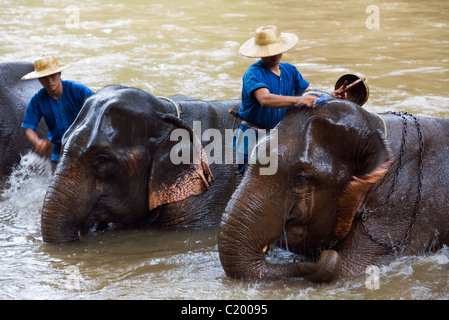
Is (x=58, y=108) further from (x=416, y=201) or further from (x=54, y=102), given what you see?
(x=416, y=201)

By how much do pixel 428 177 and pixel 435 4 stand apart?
42.9ft

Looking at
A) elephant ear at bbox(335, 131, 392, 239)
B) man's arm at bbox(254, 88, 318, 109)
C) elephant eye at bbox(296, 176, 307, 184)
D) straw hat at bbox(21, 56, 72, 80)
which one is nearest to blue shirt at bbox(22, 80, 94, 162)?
straw hat at bbox(21, 56, 72, 80)

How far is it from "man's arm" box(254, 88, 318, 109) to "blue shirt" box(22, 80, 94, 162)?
2067 millimetres

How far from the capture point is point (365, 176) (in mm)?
4398

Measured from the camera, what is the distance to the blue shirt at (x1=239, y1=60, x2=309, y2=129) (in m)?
5.09

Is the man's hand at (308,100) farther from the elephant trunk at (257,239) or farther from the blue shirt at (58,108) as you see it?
the blue shirt at (58,108)

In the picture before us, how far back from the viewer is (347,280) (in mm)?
4566

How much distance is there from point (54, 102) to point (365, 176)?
10.4ft

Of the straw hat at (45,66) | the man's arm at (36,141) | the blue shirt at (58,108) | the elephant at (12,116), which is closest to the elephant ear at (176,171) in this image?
the blue shirt at (58,108)

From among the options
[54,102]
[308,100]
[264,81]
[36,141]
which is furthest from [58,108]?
[308,100]

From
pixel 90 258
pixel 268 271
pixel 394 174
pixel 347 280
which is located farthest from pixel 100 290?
pixel 394 174

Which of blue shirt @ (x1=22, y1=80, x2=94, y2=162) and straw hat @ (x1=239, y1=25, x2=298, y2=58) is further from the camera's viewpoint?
blue shirt @ (x1=22, y1=80, x2=94, y2=162)

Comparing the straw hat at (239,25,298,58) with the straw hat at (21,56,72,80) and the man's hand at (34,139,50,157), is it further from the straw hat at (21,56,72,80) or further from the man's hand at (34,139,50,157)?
the man's hand at (34,139,50,157)
